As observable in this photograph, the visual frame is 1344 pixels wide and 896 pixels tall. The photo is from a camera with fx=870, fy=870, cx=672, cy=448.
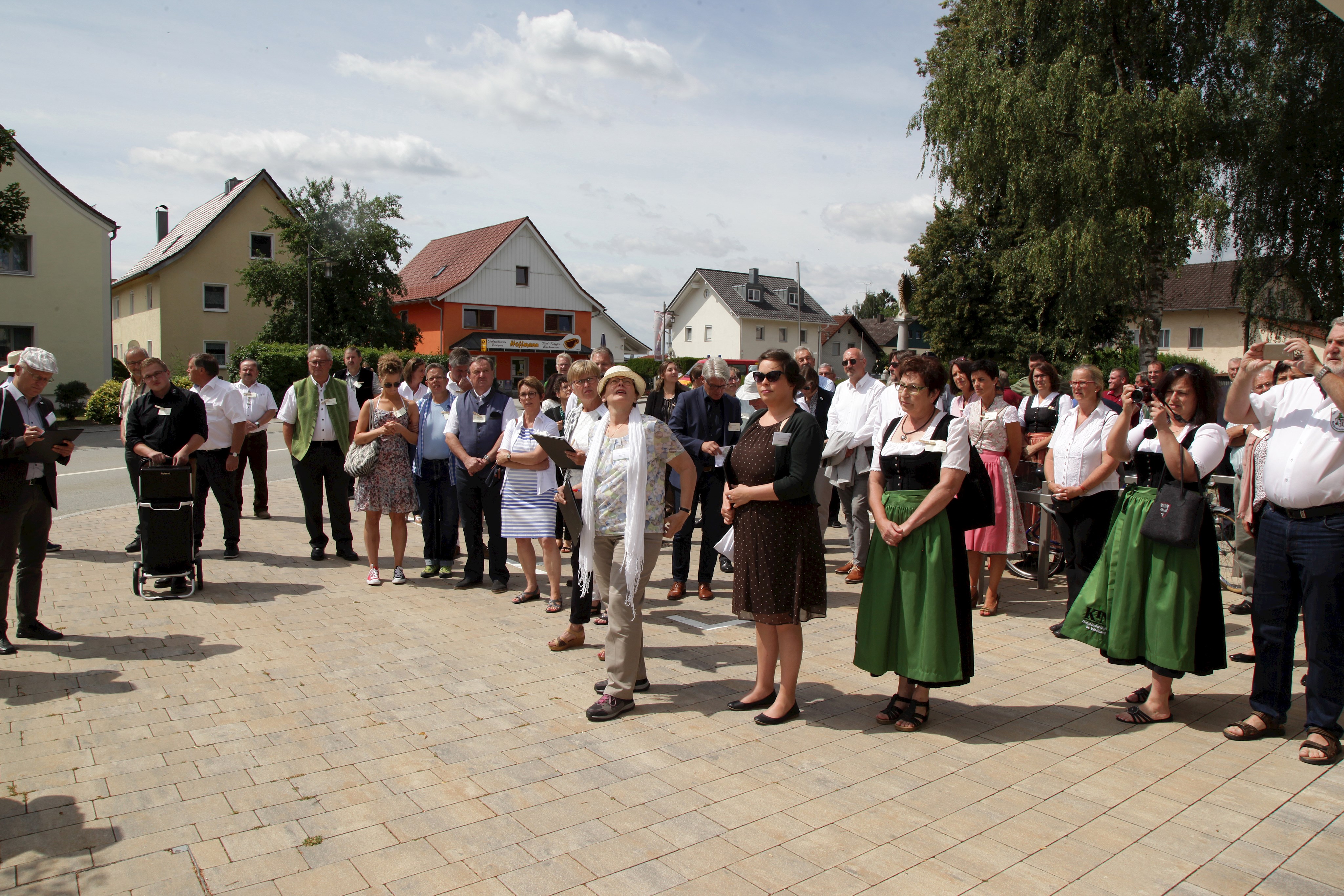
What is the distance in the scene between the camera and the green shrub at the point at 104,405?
26364 millimetres

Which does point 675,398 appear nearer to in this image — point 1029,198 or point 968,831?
point 968,831

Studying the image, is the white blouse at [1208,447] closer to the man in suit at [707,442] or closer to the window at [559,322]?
the man in suit at [707,442]

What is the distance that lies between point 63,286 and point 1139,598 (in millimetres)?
37836

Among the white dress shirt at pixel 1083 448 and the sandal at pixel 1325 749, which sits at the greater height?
the white dress shirt at pixel 1083 448

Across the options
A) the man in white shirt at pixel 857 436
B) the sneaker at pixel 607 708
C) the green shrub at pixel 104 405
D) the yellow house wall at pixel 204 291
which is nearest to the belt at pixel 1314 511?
the sneaker at pixel 607 708

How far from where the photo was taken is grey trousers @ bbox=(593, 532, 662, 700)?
481cm

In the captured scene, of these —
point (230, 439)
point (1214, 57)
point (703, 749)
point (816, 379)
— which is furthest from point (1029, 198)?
point (703, 749)

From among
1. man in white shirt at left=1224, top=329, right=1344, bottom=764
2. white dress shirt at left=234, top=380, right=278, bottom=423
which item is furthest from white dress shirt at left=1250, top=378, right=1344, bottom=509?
white dress shirt at left=234, top=380, right=278, bottom=423

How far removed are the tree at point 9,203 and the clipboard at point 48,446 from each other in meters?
24.0

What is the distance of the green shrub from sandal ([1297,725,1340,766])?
29.4 m

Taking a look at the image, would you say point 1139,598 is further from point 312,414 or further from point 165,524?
point 312,414

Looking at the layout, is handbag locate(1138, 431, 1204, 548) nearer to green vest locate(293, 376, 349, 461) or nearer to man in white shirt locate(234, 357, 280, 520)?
green vest locate(293, 376, 349, 461)

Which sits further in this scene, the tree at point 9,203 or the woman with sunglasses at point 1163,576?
the tree at point 9,203

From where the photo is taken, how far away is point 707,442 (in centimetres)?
742
